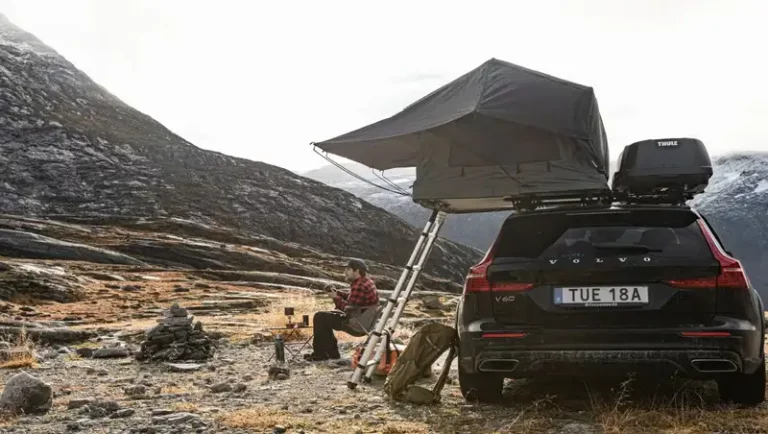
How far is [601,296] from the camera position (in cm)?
518

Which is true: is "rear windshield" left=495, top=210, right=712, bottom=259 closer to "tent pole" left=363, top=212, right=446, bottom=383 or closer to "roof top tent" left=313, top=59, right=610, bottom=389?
"roof top tent" left=313, top=59, right=610, bottom=389

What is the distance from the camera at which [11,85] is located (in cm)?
9875

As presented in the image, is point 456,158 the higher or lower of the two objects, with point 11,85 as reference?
lower

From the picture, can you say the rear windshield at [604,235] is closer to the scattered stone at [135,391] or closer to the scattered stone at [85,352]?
the scattered stone at [135,391]

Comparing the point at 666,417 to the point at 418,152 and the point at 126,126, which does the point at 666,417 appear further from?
the point at 126,126

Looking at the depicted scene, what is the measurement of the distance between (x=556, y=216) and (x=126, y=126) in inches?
4454

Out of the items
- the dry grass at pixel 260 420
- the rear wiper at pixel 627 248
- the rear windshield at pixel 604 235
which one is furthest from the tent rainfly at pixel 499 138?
the dry grass at pixel 260 420

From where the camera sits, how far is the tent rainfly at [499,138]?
283 inches

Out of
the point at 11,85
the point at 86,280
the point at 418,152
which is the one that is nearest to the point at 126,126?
the point at 11,85

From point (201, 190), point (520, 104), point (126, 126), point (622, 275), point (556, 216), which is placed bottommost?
point (622, 275)

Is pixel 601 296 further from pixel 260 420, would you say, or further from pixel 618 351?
pixel 260 420

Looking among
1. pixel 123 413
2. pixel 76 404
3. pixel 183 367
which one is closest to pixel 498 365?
pixel 123 413

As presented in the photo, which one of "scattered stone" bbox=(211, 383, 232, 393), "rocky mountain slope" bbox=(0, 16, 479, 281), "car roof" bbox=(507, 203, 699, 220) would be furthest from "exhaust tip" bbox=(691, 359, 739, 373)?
"rocky mountain slope" bbox=(0, 16, 479, 281)

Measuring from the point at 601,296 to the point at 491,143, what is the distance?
2.94 metres
